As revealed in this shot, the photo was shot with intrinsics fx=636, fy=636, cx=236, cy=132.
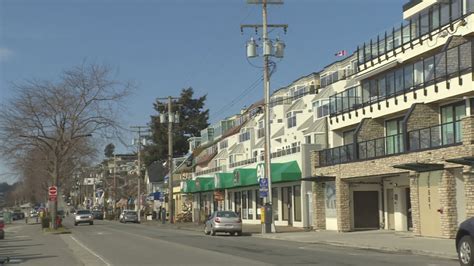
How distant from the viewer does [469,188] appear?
81.9ft

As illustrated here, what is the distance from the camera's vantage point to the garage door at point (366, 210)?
3688cm

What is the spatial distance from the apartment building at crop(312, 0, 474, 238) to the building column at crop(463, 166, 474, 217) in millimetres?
39

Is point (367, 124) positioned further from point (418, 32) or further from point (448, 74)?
point (448, 74)

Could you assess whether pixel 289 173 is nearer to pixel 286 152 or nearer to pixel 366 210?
pixel 286 152

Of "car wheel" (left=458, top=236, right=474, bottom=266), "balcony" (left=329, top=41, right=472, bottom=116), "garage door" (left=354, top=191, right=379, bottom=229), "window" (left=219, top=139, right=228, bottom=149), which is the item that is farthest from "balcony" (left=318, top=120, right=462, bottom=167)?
"window" (left=219, top=139, right=228, bottom=149)

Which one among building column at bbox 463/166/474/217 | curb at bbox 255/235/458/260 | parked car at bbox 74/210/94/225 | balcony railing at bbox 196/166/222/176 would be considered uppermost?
balcony railing at bbox 196/166/222/176

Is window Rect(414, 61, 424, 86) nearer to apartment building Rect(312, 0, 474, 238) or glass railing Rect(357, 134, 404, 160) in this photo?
apartment building Rect(312, 0, 474, 238)

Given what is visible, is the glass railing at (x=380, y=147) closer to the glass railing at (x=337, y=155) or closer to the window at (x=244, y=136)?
the glass railing at (x=337, y=155)

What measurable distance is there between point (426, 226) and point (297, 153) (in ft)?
49.8

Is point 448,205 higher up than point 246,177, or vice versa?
point 246,177

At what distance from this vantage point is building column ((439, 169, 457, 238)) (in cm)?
2622

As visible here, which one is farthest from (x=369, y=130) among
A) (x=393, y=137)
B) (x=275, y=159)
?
(x=275, y=159)

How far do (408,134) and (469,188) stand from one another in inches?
206

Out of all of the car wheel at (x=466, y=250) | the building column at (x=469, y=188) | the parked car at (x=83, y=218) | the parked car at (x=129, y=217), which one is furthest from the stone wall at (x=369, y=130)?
the parked car at (x=129, y=217)
